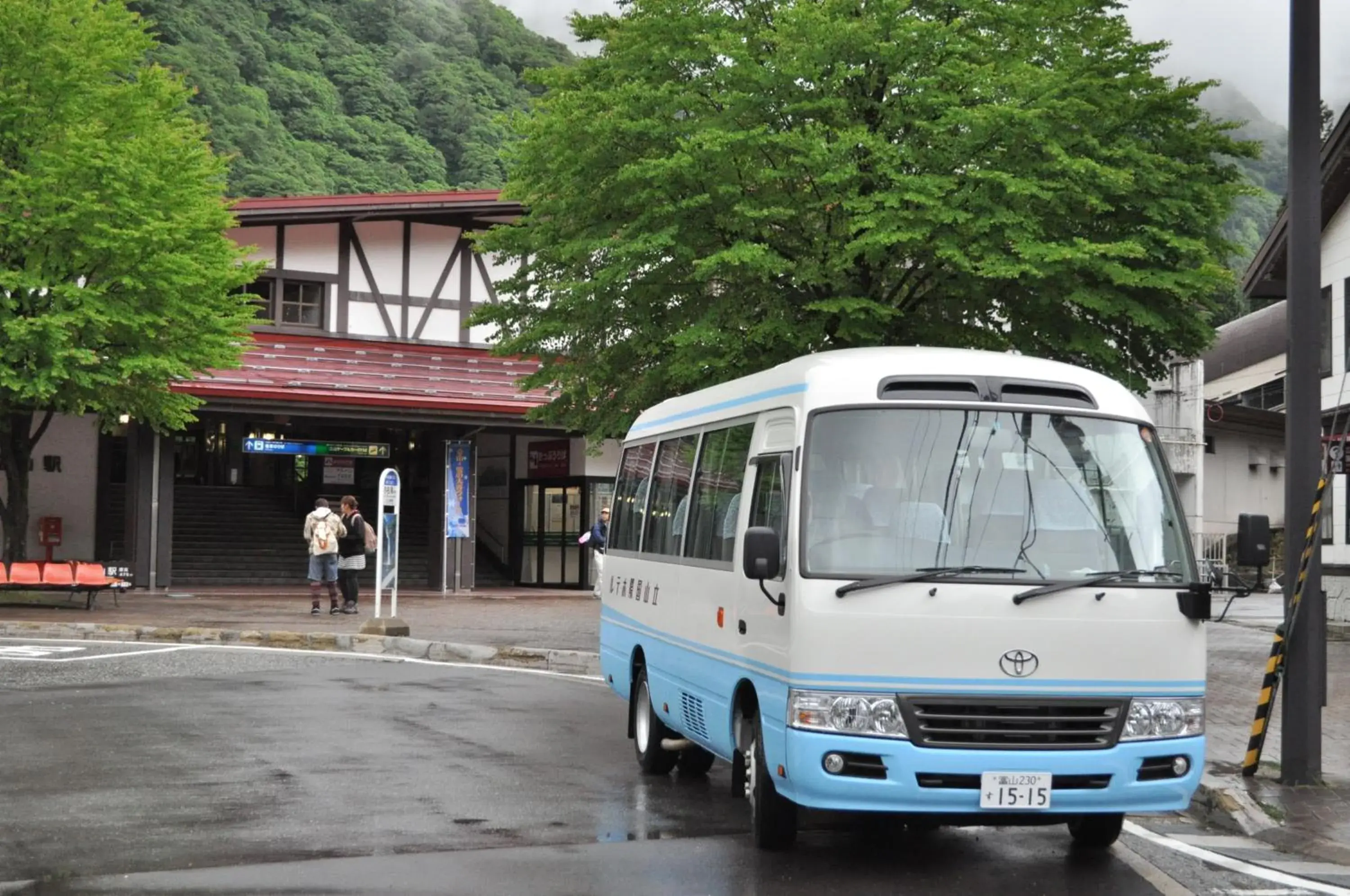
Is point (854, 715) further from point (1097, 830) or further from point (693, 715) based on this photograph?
point (693, 715)

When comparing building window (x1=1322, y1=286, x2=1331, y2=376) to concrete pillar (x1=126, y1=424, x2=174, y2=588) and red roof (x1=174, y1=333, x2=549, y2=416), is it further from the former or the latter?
concrete pillar (x1=126, y1=424, x2=174, y2=588)

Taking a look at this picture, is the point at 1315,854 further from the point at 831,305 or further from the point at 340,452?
the point at 340,452

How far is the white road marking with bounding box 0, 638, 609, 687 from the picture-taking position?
19.3 meters

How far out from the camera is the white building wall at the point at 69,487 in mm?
40031

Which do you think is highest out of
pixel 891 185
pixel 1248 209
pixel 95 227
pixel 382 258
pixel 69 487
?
pixel 1248 209

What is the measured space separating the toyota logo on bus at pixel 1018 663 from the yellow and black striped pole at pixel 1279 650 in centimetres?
379

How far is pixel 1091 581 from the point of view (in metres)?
7.99

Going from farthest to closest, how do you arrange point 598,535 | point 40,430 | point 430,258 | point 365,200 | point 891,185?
point 430,258
point 365,200
point 598,535
point 40,430
point 891,185

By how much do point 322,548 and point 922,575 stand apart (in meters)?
21.4

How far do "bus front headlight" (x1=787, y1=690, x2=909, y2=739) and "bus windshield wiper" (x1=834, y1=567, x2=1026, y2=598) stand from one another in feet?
1.57

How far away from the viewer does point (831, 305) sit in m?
18.5

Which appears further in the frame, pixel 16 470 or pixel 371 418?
pixel 371 418

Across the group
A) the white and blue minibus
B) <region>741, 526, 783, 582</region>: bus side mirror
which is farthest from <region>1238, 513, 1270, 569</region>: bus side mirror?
<region>741, 526, 783, 582</region>: bus side mirror

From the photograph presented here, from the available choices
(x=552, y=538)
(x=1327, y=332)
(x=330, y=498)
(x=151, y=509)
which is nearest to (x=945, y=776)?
(x=1327, y=332)
